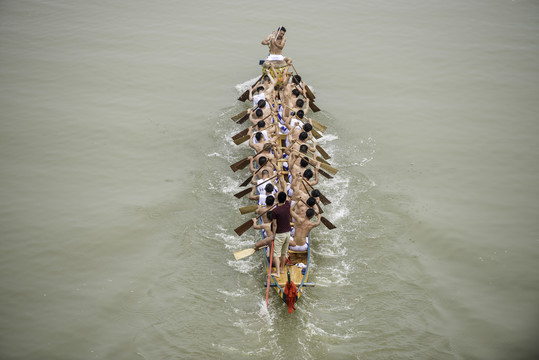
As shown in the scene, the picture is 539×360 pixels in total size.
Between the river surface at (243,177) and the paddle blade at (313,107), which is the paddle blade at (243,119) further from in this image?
the paddle blade at (313,107)

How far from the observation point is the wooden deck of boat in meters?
6.96

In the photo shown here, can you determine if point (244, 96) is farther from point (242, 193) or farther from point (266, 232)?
point (266, 232)

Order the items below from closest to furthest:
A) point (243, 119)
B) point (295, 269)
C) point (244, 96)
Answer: point (295, 269)
point (243, 119)
point (244, 96)

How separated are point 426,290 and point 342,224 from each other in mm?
1978

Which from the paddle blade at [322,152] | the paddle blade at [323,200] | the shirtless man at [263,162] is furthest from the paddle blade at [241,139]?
the paddle blade at [323,200]

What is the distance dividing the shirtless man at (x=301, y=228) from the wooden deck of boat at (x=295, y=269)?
10 centimetres

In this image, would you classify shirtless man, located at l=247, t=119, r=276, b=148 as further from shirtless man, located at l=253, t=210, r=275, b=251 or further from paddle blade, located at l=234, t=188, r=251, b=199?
shirtless man, located at l=253, t=210, r=275, b=251

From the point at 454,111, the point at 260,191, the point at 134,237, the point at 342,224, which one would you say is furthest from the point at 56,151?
the point at 454,111

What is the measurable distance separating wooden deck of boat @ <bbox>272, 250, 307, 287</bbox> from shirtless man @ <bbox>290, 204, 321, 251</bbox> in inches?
3.9

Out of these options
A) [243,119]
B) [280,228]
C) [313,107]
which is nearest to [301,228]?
[280,228]

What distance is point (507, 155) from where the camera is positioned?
405 inches

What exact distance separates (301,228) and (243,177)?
9.04ft

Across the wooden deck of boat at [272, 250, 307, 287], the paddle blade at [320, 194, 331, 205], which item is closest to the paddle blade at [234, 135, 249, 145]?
the paddle blade at [320, 194, 331, 205]

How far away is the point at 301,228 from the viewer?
7.36 metres
